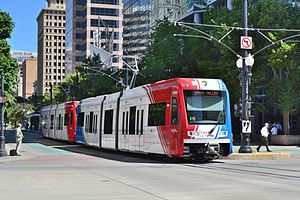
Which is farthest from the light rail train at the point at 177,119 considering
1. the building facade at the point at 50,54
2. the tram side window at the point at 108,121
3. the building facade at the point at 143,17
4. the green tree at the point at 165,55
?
the building facade at the point at 50,54

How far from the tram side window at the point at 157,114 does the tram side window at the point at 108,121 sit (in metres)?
6.46

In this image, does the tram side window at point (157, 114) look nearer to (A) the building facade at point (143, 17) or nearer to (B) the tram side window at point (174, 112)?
(B) the tram side window at point (174, 112)

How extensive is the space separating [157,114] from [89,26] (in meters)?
128

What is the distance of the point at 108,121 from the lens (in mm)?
31094

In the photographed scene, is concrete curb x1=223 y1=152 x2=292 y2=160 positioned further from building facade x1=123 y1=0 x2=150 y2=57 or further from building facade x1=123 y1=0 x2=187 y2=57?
building facade x1=123 y1=0 x2=150 y2=57

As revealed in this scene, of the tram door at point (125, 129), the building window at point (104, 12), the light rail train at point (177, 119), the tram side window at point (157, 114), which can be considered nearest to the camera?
the light rail train at point (177, 119)

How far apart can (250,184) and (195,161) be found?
10.6 meters

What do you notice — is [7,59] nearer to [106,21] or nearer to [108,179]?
[108,179]

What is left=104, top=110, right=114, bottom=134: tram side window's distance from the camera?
1202 inches

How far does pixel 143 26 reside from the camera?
343 feet

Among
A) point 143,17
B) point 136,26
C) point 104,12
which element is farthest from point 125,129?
point 104,12

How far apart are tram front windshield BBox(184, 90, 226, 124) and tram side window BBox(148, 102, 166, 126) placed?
1.53 m

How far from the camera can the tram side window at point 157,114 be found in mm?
23031

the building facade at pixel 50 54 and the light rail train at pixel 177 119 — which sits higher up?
the building facade at pixel 50 54
